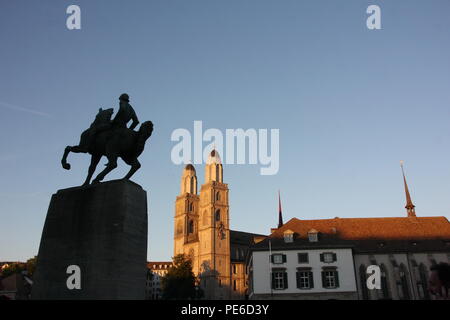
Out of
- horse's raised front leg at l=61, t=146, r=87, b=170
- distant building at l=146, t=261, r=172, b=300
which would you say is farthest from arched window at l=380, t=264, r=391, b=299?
distant building at l=146, t=261, r=172, b=300

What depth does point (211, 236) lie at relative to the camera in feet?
348

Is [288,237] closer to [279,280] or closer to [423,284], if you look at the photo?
[279,280]

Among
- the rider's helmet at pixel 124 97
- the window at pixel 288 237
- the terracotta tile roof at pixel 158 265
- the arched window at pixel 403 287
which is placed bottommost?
the arched window at pixel 403 287

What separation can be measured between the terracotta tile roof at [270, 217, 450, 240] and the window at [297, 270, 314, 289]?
5725mm

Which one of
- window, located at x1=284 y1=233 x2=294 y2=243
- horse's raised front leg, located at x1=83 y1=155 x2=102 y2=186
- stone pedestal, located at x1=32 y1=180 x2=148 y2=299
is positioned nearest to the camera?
stone pedestal, located at x1=32 y1=180 x2=148 y2=299

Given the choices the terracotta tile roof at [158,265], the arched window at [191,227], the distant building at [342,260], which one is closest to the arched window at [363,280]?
the distant building at [342,260]

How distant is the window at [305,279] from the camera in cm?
4716

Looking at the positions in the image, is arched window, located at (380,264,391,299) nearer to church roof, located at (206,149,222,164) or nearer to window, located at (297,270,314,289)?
window, located at (297,270,314,289)

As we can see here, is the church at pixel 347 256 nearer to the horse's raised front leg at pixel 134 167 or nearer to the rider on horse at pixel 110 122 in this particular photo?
the horse's raised front leg at pixel 134 167

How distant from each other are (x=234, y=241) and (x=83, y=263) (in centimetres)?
11084

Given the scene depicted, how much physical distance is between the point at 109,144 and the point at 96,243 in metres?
3.03

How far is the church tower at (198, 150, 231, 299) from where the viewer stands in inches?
4021

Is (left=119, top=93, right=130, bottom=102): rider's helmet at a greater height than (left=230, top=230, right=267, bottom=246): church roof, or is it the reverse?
(left=230, top=230, right=267, bottom=246): church roof
